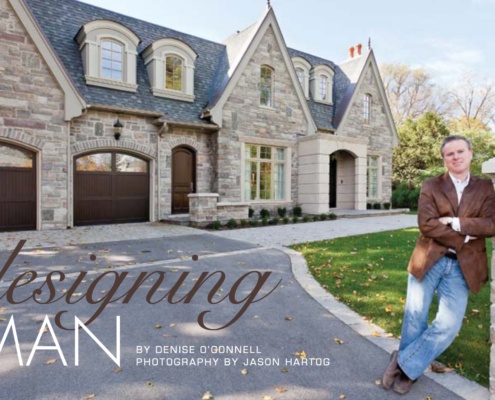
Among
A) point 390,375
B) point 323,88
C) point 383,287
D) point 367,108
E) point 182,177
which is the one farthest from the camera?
point 367,108

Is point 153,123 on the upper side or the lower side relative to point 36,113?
upper

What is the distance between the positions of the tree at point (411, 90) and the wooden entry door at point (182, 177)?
26.3m

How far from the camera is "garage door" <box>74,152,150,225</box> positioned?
11359 millimetres

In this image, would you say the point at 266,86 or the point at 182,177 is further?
the point at 266,86

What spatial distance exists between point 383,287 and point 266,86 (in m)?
11.4

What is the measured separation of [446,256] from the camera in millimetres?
2555

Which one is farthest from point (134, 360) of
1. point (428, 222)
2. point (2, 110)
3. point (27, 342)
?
point (2, 110)

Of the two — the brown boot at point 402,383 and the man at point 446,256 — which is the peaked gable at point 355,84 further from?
the brown boot at point 402,383

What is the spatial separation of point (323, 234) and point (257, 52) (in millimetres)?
8154

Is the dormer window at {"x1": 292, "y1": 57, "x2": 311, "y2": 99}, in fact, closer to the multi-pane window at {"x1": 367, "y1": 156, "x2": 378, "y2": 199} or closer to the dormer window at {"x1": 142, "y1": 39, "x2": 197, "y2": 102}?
the multi-pane window at {"x1": 367, "y1": 156, "x2": 378, "y2": 199}

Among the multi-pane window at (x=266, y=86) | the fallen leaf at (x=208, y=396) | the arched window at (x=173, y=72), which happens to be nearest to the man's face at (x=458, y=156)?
the fallen leaf at (x=208, y=396)

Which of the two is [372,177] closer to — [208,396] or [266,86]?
[266,86]

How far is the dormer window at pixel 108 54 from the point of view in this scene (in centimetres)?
1155

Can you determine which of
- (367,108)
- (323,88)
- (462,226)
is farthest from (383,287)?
(367,108)
